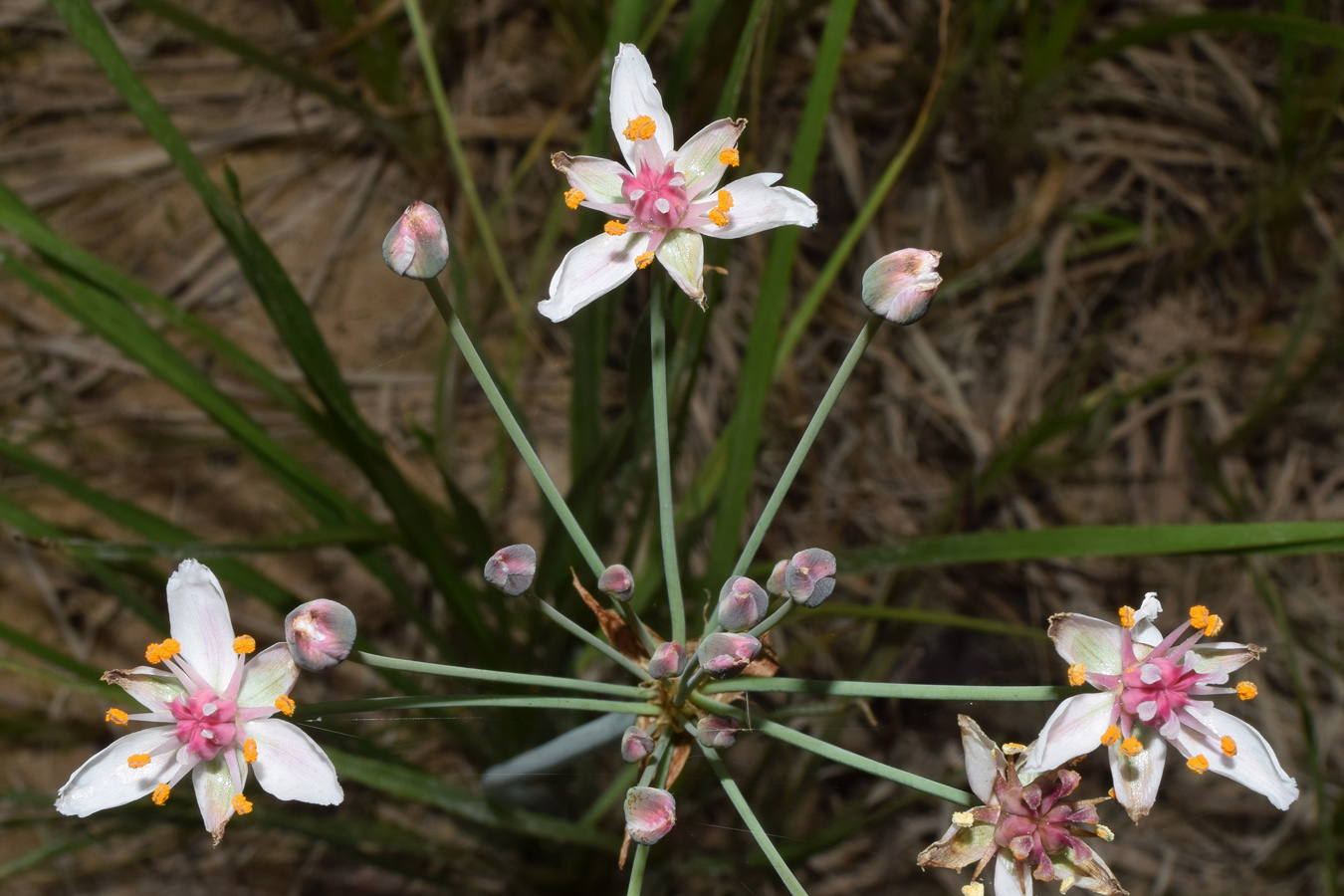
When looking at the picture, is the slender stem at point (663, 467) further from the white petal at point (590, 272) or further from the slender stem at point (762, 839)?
the slender stem at point (762, 839)

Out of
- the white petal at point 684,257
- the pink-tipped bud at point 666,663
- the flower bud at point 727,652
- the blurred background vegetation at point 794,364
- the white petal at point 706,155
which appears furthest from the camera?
the blurred background vegetation at point 794,364

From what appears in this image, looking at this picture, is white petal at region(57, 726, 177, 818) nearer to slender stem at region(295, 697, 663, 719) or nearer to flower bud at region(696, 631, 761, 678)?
slender stem at region(295, 697, 663, 719)

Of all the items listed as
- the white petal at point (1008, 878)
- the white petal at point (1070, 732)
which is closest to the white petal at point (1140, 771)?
the white petal at point (1070, 732)

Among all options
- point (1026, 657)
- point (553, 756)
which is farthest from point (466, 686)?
point (1026, 657)

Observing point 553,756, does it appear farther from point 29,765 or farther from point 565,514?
point 29,765

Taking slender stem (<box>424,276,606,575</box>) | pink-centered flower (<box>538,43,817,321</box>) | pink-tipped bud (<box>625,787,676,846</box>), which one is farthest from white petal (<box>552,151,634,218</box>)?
pink-tipped bud (<box>625,787,676,846</box>)

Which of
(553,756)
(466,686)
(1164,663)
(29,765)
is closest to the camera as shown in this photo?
(1164,663)

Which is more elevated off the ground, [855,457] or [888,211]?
[888,211]
